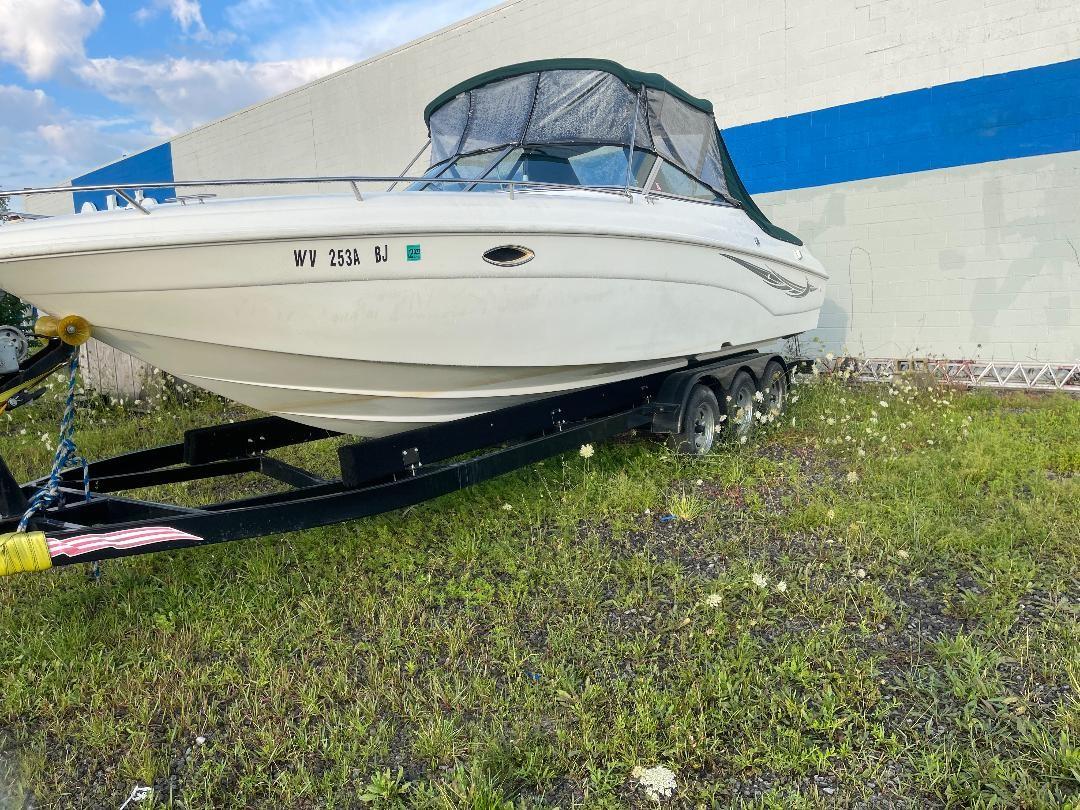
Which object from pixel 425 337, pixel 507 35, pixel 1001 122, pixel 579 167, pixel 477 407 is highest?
pixel 507 35

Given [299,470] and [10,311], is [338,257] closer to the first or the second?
[299,470]

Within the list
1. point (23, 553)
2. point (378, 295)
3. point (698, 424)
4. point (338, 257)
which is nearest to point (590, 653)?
point (378, 295)

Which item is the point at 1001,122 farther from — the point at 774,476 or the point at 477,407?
the point at 477,407

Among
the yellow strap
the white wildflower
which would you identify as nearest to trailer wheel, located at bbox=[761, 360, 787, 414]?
the white wildflower

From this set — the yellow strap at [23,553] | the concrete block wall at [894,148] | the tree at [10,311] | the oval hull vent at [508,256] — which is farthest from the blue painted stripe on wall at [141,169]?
the yellow strap at [23,553]

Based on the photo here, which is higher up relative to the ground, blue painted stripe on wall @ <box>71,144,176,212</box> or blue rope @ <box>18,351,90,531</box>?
blue painted stripe on wall @ <box>71,144,176,212</box>

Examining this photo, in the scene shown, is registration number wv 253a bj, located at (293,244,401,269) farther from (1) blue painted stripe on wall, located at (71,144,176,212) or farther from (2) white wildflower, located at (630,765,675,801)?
(1) blue painted stripe on wall, located at (71,144,176,212)

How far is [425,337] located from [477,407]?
1.96ft

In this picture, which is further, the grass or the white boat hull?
the white boat hull

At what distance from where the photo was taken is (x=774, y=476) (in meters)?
4.08

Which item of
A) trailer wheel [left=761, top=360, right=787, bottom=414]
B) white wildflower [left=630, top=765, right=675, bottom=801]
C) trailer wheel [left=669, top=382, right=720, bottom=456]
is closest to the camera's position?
white wildflower [left=630, top=765, right=675, bottom=801]

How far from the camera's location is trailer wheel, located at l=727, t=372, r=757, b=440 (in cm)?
476

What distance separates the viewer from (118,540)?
236 centimetres

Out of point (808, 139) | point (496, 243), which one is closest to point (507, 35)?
point (808, 139)
